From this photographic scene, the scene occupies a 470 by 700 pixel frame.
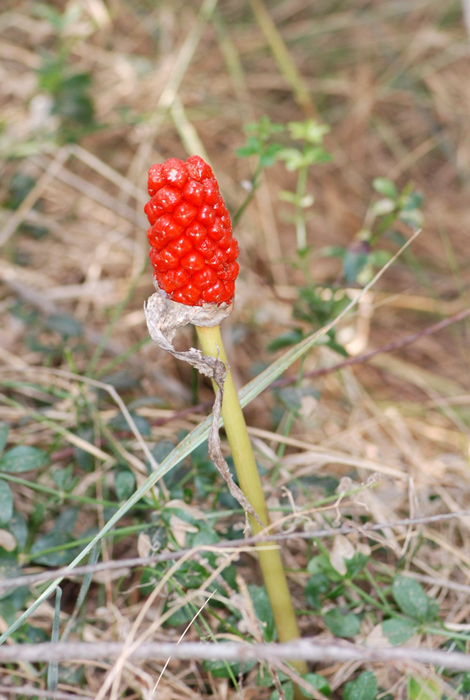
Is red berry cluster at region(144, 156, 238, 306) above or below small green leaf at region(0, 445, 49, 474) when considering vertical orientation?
above

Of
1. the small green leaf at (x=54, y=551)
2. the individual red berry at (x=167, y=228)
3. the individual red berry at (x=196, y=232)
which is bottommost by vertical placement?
the small green leaf at (x=54, y=551)

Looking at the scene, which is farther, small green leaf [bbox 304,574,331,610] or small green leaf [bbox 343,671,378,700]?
small green leaf [bbox 304,574,331,610]

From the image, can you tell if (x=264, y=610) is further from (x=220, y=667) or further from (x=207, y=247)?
(x=207, y=247)

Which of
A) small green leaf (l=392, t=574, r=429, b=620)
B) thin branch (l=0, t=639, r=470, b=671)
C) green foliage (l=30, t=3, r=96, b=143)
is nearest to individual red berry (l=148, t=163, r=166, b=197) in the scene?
thin branch (l=0, t=639, r=470, b=671)

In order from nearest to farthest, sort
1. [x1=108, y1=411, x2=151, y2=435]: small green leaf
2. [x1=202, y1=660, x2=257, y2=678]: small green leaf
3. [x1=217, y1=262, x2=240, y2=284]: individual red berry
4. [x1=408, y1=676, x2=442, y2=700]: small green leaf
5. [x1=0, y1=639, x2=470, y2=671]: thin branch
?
1. [x1=0, y1=639, x2=470, y2=671]: thin branch
2. [x1=217, y1=262, x2=240, y2=284]: individual red berry
3. [x1=408, y1=676, x2=442, y2=700]: small green leaf
4. [x1=202, y1=660, x2=257, y2=678]: small green leaf
5. [x1=108, y1=411, x2=151, y2=435]: small green leaf

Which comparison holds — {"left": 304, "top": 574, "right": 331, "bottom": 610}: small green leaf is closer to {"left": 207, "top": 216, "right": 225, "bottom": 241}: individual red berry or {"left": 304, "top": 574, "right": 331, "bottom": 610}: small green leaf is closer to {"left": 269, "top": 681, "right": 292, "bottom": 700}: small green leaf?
{"left": 269, "top": 681, "right": 292, "bottom": 700}: small green leaf

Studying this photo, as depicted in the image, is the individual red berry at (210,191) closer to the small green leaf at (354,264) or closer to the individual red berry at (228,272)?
the individual red berry at (228,272)

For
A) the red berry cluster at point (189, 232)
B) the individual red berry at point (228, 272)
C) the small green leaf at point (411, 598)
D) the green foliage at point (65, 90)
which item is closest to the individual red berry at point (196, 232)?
the red berry cluster at point (189, 232)

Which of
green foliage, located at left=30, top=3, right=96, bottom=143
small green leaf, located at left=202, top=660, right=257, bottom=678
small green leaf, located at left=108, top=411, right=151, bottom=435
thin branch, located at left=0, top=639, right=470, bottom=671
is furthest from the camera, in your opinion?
green foliage, located at left=30, top=3, right=96, bottom=143
